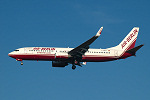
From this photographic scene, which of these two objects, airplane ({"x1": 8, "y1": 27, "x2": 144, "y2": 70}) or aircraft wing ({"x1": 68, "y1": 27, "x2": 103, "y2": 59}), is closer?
aircraft wing ({"x1": 68, "y1": 27, "x2": 103, "y2": 59})

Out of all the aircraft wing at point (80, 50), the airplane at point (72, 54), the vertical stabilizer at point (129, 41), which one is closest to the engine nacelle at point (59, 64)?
the airplane at point (72, 54)

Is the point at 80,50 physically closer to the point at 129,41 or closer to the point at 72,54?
the point at 72,54

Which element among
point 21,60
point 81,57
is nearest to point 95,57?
point 81,57

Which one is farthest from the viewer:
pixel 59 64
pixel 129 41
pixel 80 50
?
pixel 129 41

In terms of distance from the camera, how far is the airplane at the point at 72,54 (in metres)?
78.9

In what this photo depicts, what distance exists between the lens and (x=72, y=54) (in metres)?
79.8

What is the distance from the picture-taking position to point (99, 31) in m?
70.8

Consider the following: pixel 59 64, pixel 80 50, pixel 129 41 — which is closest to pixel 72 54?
pixel 80 50

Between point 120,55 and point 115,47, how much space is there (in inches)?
148

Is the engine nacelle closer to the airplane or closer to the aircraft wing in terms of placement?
the airplane

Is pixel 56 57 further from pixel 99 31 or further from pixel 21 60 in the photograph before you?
pixel 99 31

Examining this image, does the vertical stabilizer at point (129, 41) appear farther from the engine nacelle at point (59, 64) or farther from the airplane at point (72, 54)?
the engine nacelle at point (59, 64)

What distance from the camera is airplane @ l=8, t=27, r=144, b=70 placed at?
259 ft

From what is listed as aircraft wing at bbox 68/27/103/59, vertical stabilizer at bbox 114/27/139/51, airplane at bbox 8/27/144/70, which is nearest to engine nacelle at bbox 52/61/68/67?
airplane at bbox 8/27/144/70
